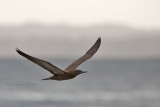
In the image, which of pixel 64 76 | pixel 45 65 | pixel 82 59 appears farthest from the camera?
pixel 82 59

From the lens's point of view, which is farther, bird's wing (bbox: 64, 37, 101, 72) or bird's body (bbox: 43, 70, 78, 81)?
bird's wing (bbox: 64, 37, 101, 72)

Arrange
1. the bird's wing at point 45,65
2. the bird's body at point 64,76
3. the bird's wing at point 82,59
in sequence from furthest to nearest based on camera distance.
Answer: the bird's wing at point 82,59 → the bird's body at point 64,76 → the bird's wing at point 45,65

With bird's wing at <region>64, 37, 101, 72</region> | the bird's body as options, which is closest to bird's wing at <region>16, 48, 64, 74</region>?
the bird's body

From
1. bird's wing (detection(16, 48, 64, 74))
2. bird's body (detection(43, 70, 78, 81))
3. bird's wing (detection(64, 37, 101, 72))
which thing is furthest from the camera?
bird's wing (detection(64, 37, 101, 72))

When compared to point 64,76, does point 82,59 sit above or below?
above

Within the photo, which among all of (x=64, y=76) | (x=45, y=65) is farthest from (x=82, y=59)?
(x=45, y=65)

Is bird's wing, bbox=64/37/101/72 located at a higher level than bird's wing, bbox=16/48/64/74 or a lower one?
higher

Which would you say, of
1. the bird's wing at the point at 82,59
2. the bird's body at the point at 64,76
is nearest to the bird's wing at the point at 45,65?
the bird's body at the point at 64,76

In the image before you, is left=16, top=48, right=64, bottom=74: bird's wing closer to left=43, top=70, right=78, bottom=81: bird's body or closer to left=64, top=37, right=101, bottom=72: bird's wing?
left=43, top=70, right=78, bottom=81: bird's body

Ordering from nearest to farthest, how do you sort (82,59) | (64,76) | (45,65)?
(45,65) → (64,76) → (82,59)

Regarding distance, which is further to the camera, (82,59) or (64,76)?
(82,59)

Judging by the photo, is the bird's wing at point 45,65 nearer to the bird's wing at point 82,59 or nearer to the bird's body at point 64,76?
the bird's body at point 64,76

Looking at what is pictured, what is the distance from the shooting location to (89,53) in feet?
47.8

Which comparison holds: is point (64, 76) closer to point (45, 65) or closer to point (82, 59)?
point (45, 65)
